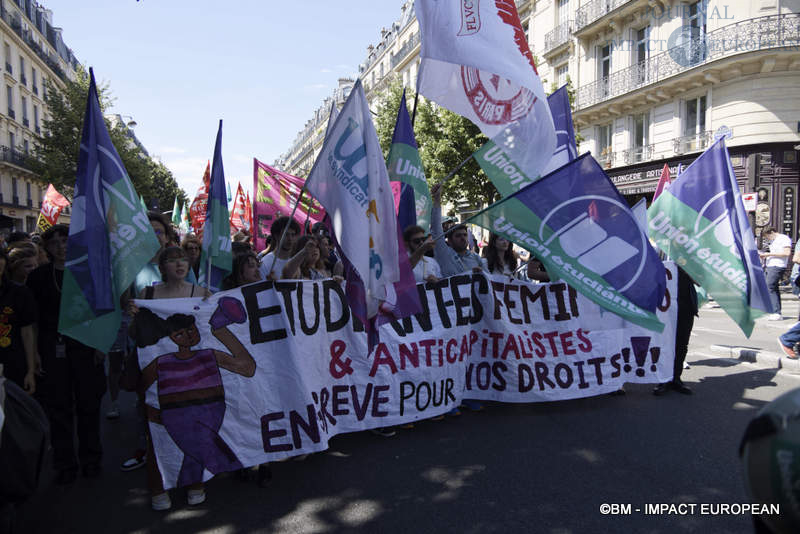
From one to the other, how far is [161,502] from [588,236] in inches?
138

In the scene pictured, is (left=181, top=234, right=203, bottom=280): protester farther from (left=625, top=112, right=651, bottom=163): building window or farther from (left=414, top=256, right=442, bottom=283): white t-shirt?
(left=625, top=112, right=651, bottom=163): building window

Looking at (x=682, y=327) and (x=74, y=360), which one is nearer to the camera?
(x=74, y=360)

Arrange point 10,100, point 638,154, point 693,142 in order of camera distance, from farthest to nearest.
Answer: point 10,100 → point 638,154 → point 693,142

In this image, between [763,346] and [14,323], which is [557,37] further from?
[14,323]

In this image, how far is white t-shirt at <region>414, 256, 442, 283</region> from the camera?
16.7 feet

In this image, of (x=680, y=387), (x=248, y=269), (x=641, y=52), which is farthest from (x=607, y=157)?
(x=248, y=269)

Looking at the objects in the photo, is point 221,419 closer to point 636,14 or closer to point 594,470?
point 594,470

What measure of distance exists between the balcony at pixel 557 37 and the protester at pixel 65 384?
82.9 ft

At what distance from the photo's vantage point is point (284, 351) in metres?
3.93

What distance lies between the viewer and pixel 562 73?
26.3 m

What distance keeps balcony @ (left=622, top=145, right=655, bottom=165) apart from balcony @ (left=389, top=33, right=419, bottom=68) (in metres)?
23.0

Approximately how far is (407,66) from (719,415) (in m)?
42.6

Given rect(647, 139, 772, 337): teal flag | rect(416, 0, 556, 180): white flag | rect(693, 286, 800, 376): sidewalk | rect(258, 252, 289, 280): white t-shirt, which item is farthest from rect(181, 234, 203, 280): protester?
rect(693, 286, 800, 376): sidewalk

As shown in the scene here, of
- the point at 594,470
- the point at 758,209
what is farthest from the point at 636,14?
Answer: the point at 594,470
